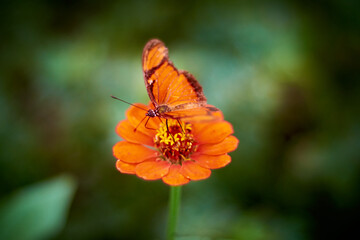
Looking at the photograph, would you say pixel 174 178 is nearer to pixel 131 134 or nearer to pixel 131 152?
pixel 131 152

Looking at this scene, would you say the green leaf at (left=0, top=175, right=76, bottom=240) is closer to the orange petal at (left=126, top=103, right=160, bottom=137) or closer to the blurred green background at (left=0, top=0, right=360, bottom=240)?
the blurred green background at (left=0, top=0, right=360, bottom=240)

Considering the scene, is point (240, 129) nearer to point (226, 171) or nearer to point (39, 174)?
point (226, 171)

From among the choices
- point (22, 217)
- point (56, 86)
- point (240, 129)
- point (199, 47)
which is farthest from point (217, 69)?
point (22, 217)

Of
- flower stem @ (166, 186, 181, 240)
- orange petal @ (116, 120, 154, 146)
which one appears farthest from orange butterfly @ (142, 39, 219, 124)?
flower stem @ (166, 186, 181, 240)

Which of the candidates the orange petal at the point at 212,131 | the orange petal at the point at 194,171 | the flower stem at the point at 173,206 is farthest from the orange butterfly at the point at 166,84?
the flower stem at the point at 173,206

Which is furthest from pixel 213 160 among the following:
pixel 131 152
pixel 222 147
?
pixel 131 152
